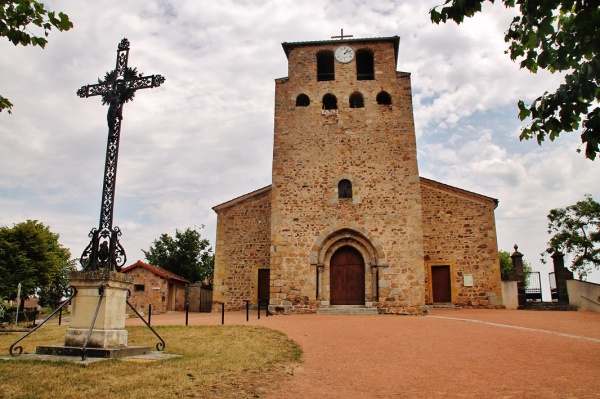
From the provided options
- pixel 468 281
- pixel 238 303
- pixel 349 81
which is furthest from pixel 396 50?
pixel 238 303

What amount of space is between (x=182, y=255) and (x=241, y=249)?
15.8m

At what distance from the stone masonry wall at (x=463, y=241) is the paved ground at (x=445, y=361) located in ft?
24.2

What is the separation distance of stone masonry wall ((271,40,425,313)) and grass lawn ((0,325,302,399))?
8780mm

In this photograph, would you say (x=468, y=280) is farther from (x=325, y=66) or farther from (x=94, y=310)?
(x=94, y=310)

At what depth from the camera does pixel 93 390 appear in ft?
16.9

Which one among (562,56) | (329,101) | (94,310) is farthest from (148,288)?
(562,56)

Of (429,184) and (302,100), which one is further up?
(302,100)

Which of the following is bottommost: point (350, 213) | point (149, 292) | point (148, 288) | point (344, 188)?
point (149, 292)

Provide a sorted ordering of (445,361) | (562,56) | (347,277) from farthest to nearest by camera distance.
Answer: (347,277) < (445,361) < (562,56)

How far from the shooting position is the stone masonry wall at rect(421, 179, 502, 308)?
2031cm

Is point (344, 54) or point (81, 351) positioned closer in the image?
point (81, 351)

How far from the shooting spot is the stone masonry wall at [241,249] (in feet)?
69.6

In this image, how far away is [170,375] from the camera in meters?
6.15

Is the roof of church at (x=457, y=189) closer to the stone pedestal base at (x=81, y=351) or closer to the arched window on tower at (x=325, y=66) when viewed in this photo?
the arched window on tower at (x=325, y=66)
